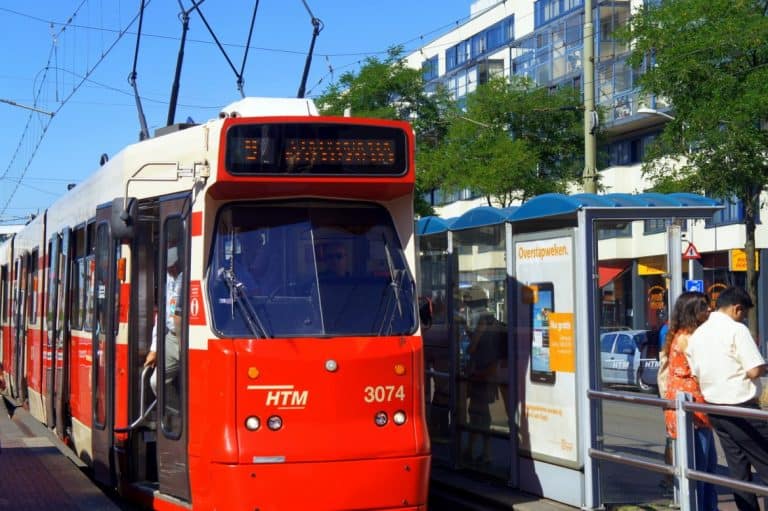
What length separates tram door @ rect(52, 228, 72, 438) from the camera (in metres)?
12.8

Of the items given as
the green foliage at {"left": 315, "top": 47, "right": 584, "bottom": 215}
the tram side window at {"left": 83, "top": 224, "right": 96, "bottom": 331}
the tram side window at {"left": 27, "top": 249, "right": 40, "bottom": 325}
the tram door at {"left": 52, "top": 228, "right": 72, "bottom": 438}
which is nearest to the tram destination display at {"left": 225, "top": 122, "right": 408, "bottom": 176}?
the tram side window at {"left": 83, "top": 224, "right": 96, "bottom": 331}

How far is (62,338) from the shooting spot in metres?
13.1

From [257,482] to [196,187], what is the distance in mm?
2272

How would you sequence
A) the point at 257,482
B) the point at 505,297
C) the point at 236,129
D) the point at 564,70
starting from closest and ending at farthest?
the point at 257,482
the point at 236,129
the point at 505,297
the point at 564,70

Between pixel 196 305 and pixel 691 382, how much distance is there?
3.72 metres

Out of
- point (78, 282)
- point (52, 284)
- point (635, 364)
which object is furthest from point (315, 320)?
point (635, 364)

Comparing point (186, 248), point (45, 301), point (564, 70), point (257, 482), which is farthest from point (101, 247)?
point (564, 70)

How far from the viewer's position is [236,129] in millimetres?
8344

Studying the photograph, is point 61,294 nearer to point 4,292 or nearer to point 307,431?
point 307,431

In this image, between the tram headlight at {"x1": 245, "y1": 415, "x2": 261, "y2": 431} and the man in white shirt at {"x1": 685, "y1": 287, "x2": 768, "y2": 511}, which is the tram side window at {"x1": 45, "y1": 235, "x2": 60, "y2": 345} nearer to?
the tram headlight at {"x1": 245, "y1": 415, "x2": 261, "y2": 431}

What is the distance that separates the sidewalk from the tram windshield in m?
2.15

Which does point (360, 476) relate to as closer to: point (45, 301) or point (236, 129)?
point (236, 129)

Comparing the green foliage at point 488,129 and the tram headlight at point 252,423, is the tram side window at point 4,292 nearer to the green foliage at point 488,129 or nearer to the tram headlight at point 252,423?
the green foliage at point 488,129

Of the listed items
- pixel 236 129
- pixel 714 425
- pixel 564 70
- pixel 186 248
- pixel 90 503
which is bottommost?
pixel 90 503
